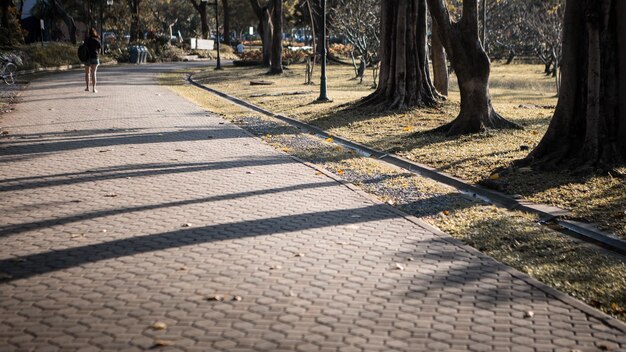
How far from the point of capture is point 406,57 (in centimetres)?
1911

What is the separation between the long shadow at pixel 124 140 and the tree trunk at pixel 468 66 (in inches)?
169

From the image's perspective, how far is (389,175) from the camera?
11.2 metres

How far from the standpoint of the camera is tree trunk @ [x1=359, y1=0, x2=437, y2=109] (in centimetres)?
1884

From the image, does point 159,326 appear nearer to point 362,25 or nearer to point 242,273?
point 242,273

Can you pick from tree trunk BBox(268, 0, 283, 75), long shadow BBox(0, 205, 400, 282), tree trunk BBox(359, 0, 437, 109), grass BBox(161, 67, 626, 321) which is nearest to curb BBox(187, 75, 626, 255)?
grass BBox(161, 67, 626, 321)

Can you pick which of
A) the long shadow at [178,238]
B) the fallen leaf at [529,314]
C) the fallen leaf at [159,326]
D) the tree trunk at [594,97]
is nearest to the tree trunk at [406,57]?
the tree trunk at [594,97]

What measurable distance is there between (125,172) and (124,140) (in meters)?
3.63

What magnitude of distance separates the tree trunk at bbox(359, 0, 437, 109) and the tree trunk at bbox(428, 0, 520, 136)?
4.01 meters

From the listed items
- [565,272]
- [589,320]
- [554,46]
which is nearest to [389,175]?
[565,272]

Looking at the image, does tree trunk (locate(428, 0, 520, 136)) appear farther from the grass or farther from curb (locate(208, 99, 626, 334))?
curb (locate(208, 99, 626, 334))

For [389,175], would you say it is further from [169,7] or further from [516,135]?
[169,7]

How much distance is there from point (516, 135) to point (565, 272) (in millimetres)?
8028

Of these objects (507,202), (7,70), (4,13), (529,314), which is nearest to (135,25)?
(4,13)

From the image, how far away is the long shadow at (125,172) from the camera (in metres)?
10.3
